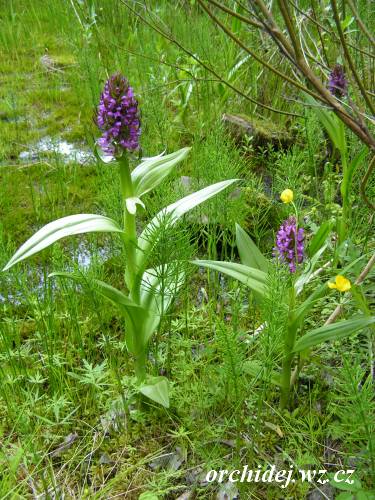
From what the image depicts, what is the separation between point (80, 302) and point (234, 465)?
0.95m

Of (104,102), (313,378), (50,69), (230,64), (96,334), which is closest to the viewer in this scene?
(104,102)

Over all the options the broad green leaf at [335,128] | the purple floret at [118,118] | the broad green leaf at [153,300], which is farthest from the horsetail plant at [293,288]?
the broad green leaf at [335,128]

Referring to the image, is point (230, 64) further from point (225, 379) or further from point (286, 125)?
point (225, 379)

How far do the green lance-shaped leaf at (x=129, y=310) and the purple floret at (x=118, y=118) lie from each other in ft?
1.26

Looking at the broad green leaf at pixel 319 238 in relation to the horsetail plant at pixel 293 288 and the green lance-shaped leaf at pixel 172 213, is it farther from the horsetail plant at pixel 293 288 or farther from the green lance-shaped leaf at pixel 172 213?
the green lance-shaped leaf at pixel 172 213

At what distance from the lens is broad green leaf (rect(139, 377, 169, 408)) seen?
54.1 inches


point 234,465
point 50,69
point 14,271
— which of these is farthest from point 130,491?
point 50,69

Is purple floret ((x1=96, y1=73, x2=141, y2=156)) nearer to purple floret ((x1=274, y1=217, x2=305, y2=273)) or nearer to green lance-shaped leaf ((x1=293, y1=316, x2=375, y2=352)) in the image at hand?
purple floret ((x1=274, y1=217, x2=305, y2=273))

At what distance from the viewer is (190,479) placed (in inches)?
54.1

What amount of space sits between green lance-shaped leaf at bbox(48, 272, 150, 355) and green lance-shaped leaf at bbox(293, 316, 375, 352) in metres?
0.46

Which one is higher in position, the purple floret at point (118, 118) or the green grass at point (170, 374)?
the purple floret at point (118, 118)

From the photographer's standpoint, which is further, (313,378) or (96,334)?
(96,334)

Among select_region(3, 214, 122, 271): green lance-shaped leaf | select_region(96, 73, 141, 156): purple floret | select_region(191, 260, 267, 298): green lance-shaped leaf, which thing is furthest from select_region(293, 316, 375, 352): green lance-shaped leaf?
select_region(96, 73, 141, 156): purple floret

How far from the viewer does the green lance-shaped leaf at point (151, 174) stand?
1.54 metres
